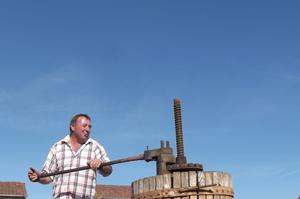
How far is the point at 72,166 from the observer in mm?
6312

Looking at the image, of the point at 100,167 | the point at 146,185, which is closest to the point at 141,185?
the point at 146,185

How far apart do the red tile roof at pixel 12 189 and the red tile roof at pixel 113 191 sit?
6093 millimetres

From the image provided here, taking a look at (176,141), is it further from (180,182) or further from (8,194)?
(8,194)

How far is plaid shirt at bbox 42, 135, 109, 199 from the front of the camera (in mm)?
6223

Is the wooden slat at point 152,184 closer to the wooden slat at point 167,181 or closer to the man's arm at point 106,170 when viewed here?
the wooden slat at point 167,181

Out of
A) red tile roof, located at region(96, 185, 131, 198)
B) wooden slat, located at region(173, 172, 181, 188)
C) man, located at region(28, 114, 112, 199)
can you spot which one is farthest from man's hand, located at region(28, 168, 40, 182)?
red tile roof, located at region(96, 185, 131, 198)

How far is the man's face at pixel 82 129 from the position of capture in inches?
248

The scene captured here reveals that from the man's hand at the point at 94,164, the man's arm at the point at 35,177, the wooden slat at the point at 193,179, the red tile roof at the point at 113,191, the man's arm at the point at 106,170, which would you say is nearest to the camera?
the man's hand at the point at 94,164

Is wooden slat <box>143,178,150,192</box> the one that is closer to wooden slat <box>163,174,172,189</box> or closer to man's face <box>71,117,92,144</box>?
wooden slat <box>163,174,172,189</box>

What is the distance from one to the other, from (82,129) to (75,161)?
1.37ft

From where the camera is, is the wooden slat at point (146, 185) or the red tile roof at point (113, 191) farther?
the red tile roof at point (113, 191)

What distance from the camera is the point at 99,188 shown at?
4178 cm

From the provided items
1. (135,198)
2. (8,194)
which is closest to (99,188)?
(8,194)

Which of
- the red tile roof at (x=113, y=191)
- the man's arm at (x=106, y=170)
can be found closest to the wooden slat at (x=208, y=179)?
the man's arm at (x=106, y=170)
